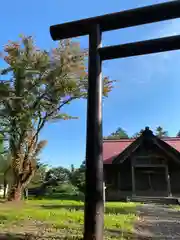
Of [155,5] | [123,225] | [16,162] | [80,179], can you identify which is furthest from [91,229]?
[80,179]

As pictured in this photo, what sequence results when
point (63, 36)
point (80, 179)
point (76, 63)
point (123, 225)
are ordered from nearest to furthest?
point (63, 36), point (123, 225), point (76, 63), point (80, 179)

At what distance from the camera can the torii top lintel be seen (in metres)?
4.88

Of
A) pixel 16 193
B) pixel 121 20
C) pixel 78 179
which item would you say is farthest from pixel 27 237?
pixel 78 179

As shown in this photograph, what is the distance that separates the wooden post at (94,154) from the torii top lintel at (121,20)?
227mm

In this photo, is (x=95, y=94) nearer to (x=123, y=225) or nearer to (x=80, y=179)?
(x=123, y=225)

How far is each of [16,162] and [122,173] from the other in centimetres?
957

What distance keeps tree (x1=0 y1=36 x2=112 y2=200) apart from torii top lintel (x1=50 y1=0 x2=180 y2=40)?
35.2ft

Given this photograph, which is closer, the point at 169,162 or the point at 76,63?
the point at 76,63

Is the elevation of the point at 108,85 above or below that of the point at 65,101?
above

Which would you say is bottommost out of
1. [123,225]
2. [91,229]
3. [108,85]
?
[123,225]

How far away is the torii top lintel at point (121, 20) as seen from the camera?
16.0 feet

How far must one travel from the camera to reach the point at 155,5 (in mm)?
4941

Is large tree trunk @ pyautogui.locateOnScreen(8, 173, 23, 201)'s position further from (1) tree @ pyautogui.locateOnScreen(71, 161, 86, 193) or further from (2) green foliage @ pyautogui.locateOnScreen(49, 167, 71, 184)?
(2) green foliage @ pyautogui.locateOnScreen(49, 167, 71, 184)

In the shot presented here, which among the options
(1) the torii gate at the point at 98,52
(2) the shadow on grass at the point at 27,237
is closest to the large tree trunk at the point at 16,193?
(2) the shadow on grass at the point at 27,237
